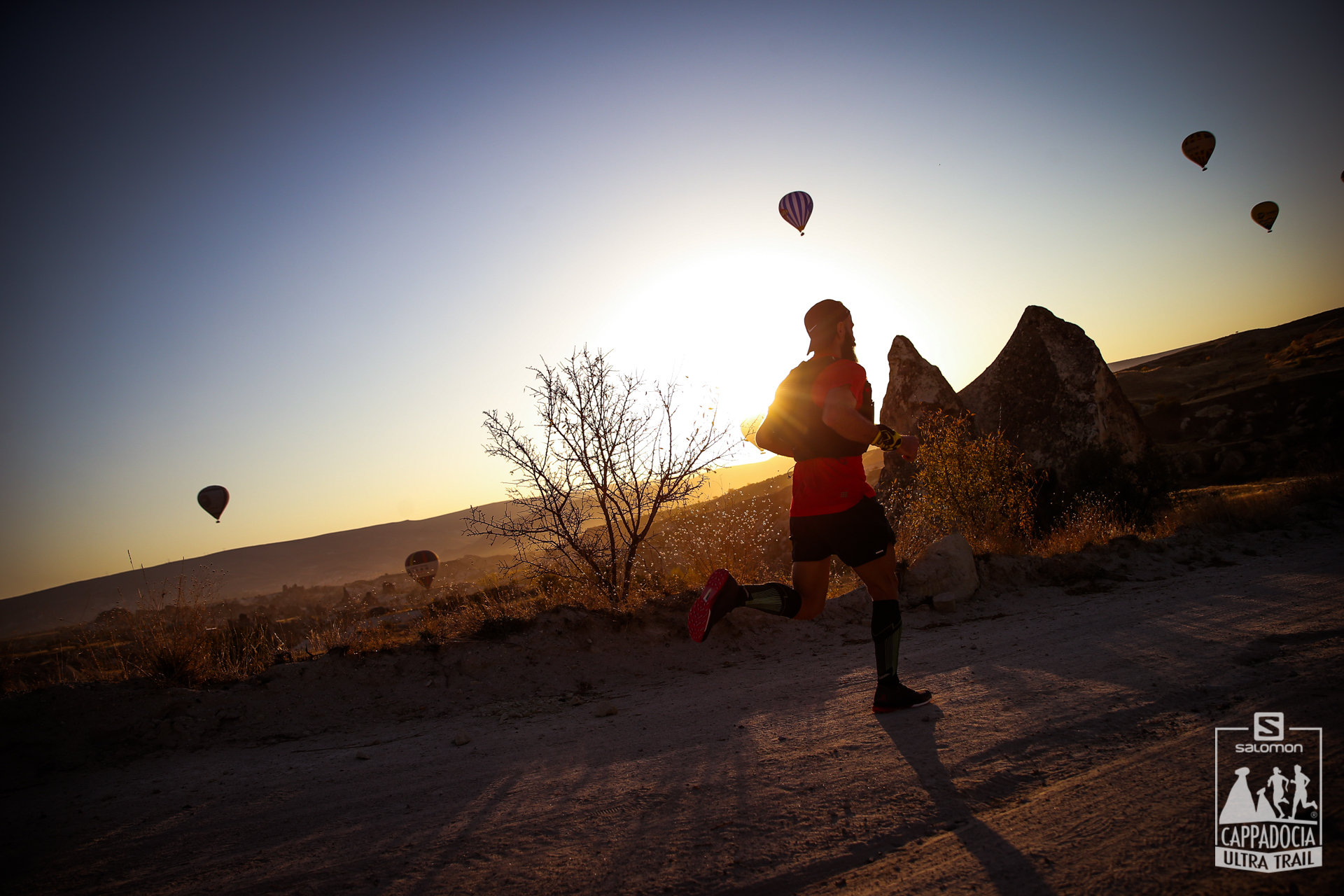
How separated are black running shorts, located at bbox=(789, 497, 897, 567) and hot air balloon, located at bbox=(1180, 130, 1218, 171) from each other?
1347 inches


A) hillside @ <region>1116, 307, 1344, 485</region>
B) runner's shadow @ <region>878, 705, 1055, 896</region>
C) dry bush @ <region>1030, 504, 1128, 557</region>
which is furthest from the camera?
hillside @ <region>1116, 307, 1344, 485</region>

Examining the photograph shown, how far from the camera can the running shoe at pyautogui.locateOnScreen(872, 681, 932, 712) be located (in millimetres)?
3176

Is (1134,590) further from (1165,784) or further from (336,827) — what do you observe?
(336,827)

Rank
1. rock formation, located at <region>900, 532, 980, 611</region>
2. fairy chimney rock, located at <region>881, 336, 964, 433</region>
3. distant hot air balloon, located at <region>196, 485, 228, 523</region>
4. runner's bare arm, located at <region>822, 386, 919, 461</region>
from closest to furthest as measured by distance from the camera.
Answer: runner's bare arm, located at <region>822, 386, 919, 461</region> → rock formation, located at <region>900, 532, 980, 611</region> → fairy chimney rock, located at <region>881, 336, 964, 433</region> → distant hot air balloon, located at <region>196, 485, 228, 523</region>

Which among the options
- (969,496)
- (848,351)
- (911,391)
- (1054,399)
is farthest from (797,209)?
(848,351)

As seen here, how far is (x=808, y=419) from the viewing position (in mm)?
3361

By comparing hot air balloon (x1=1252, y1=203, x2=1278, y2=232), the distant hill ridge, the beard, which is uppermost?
hot air balloon (x1=1252, y1=203, x2=1278, y2=232)

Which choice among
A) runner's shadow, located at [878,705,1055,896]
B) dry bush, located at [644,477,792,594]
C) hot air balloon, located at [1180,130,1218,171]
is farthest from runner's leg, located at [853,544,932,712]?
hot air balloon, located at [1180,130,1218,171]

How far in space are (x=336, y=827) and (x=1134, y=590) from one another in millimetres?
6723

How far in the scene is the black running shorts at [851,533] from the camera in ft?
10.5

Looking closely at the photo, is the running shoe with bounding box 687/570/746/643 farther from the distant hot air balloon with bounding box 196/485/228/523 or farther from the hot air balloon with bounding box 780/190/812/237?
the distant hot air balloon with bounding box 196/485/228/523

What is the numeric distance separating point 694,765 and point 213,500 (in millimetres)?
37593

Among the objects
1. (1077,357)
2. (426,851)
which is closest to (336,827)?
(426,851)

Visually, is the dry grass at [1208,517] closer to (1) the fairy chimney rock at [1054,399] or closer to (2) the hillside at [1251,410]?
(1) the fairy chimney rock at [1054,399]
